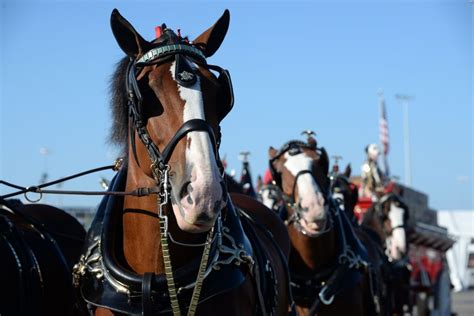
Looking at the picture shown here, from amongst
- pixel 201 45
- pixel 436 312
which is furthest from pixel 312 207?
pixel 436 312

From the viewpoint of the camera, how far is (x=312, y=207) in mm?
8742

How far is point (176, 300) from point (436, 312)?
43.2ft

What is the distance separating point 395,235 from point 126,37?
982cm

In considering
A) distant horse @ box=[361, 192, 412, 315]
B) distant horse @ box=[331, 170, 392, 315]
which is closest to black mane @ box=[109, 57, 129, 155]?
distant horse @ box=[331, 170, 392, 315]

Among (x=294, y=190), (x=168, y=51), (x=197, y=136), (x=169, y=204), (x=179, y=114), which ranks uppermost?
(x=168, y=51)

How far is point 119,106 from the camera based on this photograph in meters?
5.64

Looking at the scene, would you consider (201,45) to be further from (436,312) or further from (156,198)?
(436,312)

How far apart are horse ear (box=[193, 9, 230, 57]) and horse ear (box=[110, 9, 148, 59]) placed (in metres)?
0.37

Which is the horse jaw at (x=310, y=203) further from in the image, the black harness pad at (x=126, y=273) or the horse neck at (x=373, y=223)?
the horse neck at (x=373, y=223)

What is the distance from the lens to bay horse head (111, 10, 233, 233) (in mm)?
4746

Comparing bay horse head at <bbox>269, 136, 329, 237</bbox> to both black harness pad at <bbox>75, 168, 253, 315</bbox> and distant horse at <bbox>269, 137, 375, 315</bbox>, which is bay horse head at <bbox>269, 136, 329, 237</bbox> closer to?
distant horse at <bbox>269, 137, 375, 315</bbox>

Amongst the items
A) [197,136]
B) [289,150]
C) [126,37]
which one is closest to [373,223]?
[289,150]

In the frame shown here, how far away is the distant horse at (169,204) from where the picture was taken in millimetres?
4844

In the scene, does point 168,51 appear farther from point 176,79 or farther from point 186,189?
point 186,189
